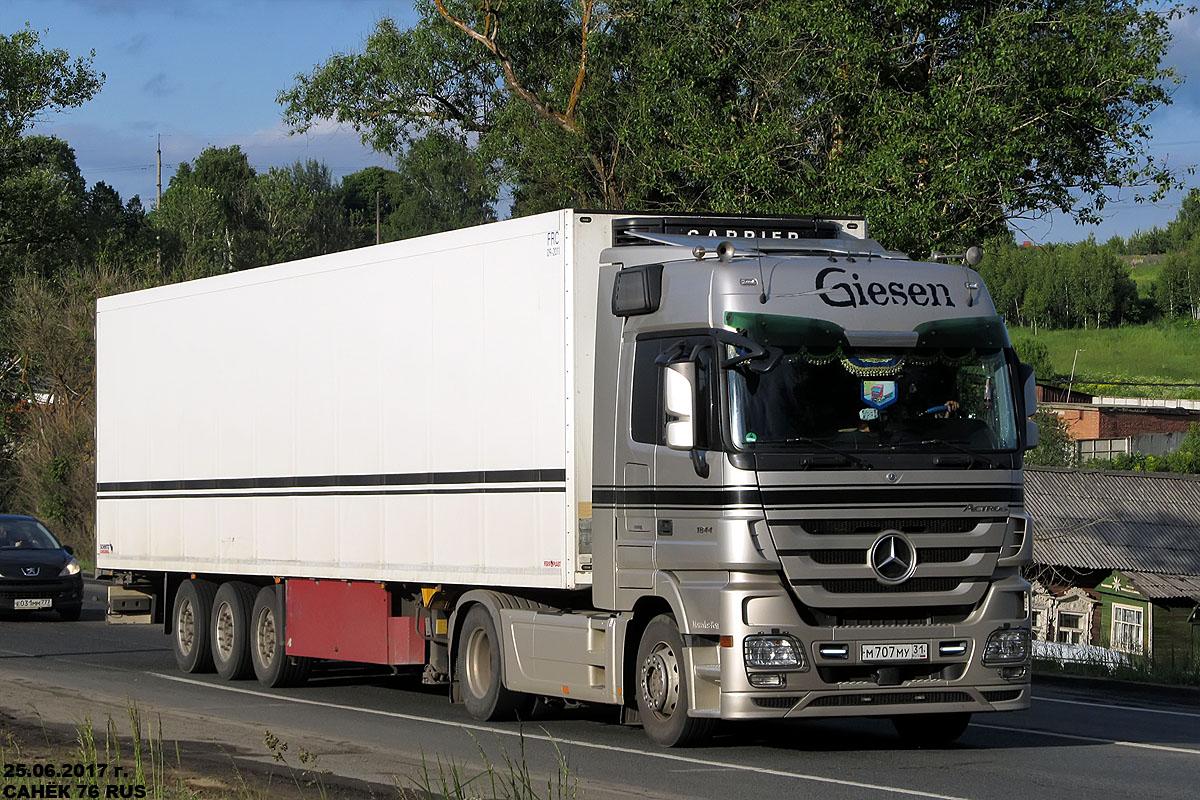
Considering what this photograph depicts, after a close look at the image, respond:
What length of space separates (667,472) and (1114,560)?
2976 centimetres

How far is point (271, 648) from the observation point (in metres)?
16.4

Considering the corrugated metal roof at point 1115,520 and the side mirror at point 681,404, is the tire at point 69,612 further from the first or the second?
the corrugated metal roof at point 1115,520

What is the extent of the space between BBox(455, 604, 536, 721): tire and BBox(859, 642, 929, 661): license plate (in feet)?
10.4

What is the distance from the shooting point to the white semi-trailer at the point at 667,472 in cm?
1068

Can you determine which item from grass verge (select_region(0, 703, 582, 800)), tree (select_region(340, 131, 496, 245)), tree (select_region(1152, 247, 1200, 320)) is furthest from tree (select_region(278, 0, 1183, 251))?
tree (select_region(1152, 247, 1200, 320))

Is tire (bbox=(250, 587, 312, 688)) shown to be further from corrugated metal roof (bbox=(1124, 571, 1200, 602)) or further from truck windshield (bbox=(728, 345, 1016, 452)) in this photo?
corrugated metal roof (bbox=(1124, 571, 1200, 602))

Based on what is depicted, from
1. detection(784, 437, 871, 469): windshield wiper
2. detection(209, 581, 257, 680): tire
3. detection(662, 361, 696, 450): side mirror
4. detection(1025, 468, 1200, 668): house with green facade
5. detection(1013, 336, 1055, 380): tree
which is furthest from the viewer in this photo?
detection(1013, 336, 1055, 380): tree

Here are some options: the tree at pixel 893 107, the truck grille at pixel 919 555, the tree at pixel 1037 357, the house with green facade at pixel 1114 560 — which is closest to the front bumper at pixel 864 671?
the truck grille at pixel 919 555

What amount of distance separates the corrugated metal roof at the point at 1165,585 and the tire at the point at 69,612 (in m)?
22.9

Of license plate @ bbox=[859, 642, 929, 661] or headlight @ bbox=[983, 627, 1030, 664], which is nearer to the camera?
license plate @ bbox=[859, 642, 929, 661]

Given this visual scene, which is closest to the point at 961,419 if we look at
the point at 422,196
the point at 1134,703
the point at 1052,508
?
the point at 1134,703

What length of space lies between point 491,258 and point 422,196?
91.9 m

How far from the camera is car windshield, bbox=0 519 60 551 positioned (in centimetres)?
2588

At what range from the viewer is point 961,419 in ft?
36.7
